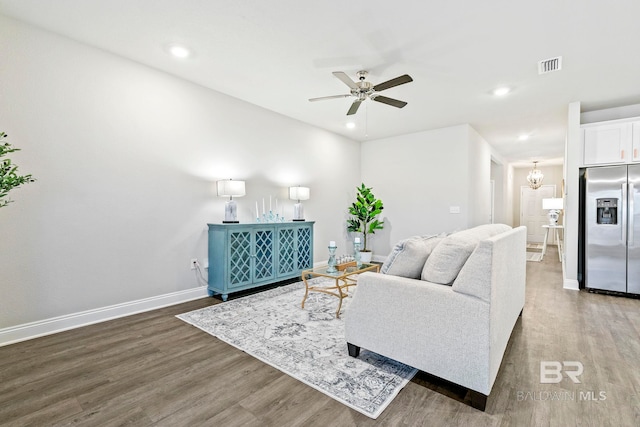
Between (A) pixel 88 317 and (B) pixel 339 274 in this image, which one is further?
(B) pixel 339 274

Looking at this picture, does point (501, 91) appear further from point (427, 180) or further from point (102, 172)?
point (102, 172)

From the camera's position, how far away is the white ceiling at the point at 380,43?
7.57 feet

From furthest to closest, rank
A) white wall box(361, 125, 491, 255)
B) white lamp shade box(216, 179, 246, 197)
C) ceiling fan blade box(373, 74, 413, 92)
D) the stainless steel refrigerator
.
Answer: white wall box(361, 125, 491, 255) < the stainless steel refrigerator < white lamp shade box(216, 179, 246, 197) < ceiling fan blade box(373, 74, 413, 92)

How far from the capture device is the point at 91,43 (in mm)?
2826

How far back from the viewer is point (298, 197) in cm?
473

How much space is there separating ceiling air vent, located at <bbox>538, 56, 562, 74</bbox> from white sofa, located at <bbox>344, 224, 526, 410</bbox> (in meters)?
2.05

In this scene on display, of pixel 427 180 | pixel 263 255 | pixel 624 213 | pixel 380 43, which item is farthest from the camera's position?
pixel 427 180

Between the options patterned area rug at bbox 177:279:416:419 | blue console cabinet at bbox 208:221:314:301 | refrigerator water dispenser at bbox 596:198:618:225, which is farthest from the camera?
refrigerator water dispenser at bbox 596:198:618:225

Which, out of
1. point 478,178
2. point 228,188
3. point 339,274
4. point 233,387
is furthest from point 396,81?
point 478,178

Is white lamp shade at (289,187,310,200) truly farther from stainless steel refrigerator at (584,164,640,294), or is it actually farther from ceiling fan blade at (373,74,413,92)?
stainless steel refrigerator at (584,164,640,294)

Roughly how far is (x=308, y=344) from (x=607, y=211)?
442 cm

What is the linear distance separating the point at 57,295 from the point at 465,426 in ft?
11.0

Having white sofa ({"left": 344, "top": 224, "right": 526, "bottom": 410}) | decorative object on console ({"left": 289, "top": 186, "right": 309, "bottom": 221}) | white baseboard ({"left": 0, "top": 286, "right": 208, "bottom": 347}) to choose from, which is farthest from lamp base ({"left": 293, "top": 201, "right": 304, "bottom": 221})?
white sofa ({"left": 344, "top": 224, "right": 526, "bottom": 410})

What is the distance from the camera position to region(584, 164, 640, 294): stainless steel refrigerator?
386 cm
